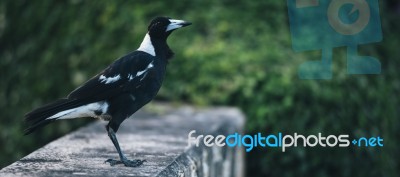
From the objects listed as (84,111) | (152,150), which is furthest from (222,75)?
(84,111)

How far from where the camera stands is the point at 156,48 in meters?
3.68

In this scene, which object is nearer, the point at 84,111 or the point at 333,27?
the point at 84,111

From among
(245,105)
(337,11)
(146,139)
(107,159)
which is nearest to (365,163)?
(245,105)

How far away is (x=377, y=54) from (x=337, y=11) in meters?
0.79

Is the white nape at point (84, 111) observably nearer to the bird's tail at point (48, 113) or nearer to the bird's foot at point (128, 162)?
the bird's tail at point (48, 113)

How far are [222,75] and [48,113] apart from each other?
9.16 feet

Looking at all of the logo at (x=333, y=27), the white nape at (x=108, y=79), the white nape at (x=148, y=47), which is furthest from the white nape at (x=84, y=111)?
the logo at (x=333, y=27)

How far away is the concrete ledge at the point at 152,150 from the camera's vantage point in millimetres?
3271

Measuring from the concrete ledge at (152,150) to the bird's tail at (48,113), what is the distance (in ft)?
0.62

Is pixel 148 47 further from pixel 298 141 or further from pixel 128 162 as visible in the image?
pixel 298 141

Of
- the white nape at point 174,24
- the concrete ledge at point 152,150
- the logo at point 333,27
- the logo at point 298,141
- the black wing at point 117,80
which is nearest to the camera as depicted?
the concrete ledge at point 152,150

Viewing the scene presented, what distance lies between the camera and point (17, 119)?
627 cm

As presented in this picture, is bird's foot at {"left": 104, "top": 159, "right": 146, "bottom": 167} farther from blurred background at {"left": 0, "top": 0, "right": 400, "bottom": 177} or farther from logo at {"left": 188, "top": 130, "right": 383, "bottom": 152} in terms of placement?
blurred background at {"left": 0, "top": 0, "right": 400, "bottom": 177}

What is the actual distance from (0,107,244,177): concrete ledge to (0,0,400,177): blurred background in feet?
0.84
